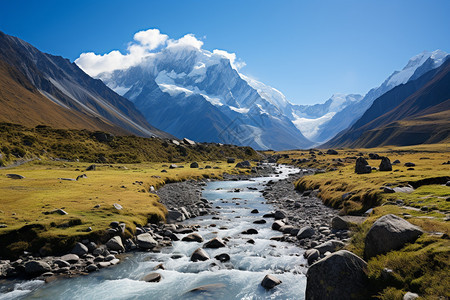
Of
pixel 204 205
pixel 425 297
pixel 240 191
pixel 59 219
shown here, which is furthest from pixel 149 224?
pixel 240 191

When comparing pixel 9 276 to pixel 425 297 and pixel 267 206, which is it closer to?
pixel 425 297

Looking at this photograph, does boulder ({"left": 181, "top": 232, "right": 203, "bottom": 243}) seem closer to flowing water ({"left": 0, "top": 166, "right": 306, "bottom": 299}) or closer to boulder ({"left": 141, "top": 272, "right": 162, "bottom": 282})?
flowing water ({"left": 0, "top": 166, "right": 306, "bottom": 299})

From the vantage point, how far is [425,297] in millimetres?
11094

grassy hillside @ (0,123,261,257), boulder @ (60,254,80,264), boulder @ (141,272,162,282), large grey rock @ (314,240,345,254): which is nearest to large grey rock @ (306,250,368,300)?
large grey rock @ (314,240,345,254)

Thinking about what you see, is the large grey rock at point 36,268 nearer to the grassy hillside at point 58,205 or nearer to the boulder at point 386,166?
the grassy hillside at point 58,205

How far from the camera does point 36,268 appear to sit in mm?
21359

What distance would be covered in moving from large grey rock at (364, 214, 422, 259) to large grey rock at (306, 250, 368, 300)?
1.81 metres

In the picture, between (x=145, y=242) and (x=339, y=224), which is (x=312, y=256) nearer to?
(x=339, y=224)

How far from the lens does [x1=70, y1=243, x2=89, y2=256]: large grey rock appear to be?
24.2 m

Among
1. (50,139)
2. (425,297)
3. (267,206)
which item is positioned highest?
(50,139)

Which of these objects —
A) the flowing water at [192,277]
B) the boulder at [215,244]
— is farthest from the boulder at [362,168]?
the boulder at [215,244]

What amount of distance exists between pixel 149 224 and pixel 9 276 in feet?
48.1

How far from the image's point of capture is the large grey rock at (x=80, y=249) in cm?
2423

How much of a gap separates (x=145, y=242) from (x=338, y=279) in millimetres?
19157
